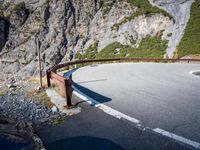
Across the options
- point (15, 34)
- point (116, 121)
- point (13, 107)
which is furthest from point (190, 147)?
point (15, 34)

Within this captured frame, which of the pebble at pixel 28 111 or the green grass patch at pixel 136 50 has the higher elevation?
the pebble at pixel 28 111

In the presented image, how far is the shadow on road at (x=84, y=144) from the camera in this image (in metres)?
5.46

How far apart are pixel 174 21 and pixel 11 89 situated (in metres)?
43.5

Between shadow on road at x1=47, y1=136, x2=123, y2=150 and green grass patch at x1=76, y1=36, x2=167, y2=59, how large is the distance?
3892 cm

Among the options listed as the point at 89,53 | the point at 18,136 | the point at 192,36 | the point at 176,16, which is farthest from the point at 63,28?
the point at 18,136

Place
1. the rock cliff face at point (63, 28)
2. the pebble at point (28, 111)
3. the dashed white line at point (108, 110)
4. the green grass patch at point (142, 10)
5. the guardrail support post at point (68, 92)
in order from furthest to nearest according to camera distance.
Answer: the green grass patch at point (142, 10), the rock cliff face at point (63, 28), the guardrail support post at point (68, 92), the pebble at point (28, 111), the dashed white line at point (108, 110)

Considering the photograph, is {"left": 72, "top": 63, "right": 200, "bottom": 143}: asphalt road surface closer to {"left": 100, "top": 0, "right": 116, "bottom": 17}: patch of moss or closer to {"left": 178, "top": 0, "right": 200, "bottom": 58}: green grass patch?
{"left": 178, "top": 0, "right": 200, "bottom": 58}: green grass patch

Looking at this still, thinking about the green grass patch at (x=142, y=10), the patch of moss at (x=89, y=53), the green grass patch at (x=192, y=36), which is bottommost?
the patch of moss at (x=89, y=53)

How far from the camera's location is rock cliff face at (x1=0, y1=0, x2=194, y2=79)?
178ft

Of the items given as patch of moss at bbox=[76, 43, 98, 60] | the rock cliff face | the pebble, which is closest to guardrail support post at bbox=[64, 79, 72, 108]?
the pebble

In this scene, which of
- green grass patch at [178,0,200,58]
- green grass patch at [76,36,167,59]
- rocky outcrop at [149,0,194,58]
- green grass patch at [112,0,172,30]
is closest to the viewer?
green grass patch at [178,0,200,58]

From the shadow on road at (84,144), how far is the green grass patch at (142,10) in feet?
162

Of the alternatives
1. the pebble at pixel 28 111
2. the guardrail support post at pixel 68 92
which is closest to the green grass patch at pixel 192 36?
the pebble at pixel 28 111

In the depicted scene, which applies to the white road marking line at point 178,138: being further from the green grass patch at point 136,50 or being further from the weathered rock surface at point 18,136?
the green grass patch at point 136,50
